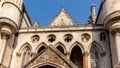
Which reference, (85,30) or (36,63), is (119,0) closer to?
(85,30)

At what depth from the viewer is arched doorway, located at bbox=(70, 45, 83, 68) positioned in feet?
64.9

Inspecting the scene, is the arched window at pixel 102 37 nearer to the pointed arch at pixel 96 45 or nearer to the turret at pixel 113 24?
the pointed arch at pixel 96 45

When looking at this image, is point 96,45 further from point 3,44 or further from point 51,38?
point 3,44

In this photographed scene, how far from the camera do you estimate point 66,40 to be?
20.1 meters

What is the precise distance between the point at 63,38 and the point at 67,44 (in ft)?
2.45

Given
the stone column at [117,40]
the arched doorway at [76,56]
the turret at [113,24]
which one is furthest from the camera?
the arched doorway at [76,56]

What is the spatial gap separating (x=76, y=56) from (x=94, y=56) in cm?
165

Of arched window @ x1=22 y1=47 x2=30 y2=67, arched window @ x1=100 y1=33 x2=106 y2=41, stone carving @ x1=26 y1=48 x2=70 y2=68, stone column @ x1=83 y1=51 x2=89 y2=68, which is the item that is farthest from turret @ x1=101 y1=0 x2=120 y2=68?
arched window @ x1=22 y1=47 x2=30 y2=67

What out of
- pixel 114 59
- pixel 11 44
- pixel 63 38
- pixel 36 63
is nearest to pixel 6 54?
pixel 11 44

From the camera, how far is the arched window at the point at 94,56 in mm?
18812

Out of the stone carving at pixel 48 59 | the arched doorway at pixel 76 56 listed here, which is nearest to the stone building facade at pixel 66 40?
the arched doorway at pixel 76 56

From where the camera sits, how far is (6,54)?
1898 cm

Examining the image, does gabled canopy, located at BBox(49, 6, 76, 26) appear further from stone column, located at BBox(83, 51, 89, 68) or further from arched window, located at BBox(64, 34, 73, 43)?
stone column, located at BBox(83, 51, 89, 68)

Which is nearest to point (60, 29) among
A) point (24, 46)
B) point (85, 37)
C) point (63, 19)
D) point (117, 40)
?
point (85, 37)
